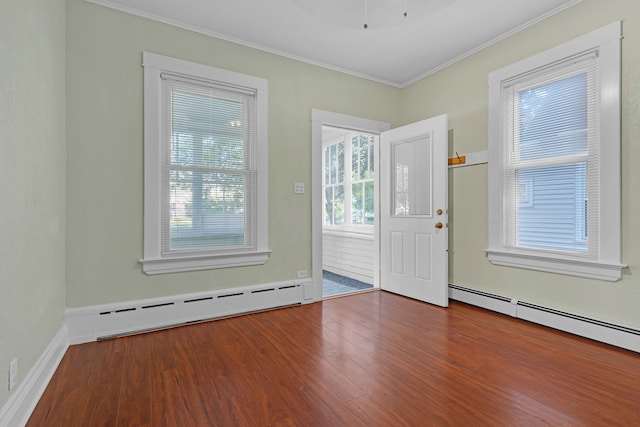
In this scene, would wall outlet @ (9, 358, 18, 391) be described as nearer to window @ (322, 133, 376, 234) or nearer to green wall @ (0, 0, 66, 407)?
green wall @ (0, 0, 66, 407)

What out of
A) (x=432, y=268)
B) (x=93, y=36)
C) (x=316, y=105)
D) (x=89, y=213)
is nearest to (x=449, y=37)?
(x=316, y=105)

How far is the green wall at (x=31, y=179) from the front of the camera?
1.49 metres

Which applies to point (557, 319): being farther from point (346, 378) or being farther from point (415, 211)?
point (346, 378)

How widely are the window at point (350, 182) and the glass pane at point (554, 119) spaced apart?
2.23 meters

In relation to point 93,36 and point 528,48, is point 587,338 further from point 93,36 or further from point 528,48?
point 93,36

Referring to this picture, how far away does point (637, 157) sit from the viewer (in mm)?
2322

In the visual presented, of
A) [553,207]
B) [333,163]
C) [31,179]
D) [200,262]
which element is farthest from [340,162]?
[31,179]

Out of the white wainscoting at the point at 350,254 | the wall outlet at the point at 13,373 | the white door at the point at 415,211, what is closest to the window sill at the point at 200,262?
the wall outlet at the point at 13,373

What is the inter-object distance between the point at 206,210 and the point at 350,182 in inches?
111

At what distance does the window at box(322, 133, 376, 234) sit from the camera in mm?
5070

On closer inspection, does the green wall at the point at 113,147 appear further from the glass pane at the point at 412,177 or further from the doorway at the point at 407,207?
the glass pane at the point at 412,177

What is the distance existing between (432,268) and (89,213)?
3.32 metres

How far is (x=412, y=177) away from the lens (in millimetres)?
3846

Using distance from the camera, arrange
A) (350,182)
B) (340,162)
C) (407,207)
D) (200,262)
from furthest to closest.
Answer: (340,162) < (350,182) < (407,207) < (200,262)
